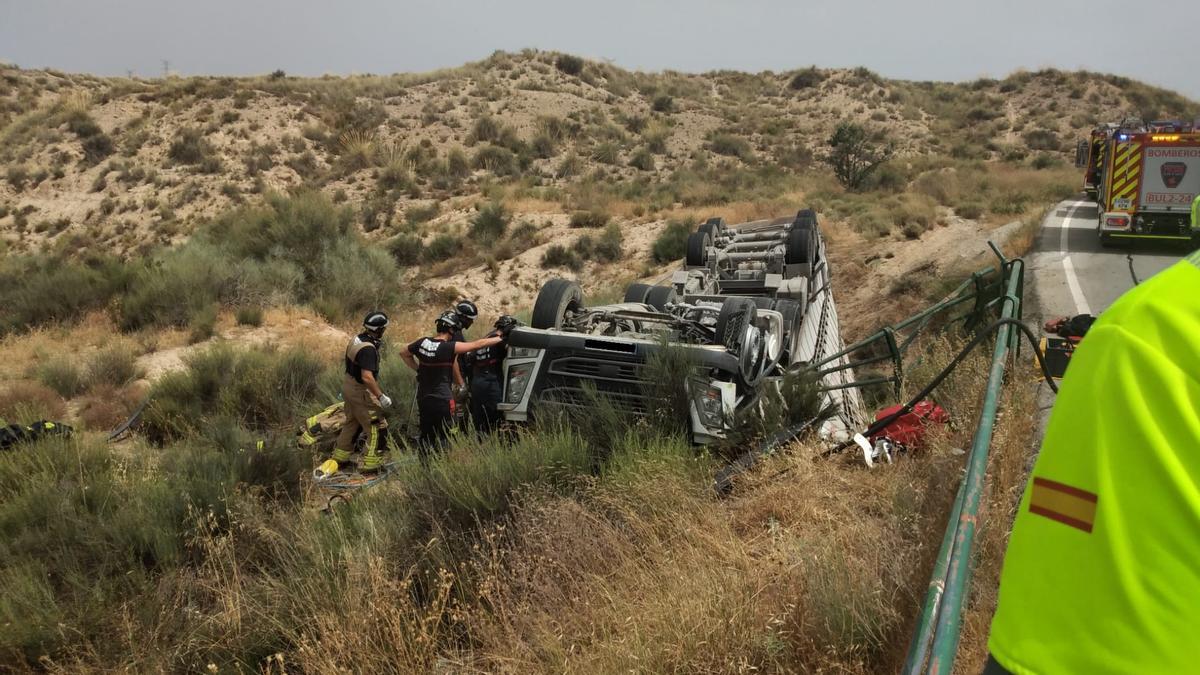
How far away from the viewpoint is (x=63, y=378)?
33.7 ft

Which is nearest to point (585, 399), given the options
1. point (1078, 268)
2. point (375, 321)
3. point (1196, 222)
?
point (375, 321)

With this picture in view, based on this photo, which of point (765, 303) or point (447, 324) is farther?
point (447, 324)

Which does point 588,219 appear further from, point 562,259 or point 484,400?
point 484,400

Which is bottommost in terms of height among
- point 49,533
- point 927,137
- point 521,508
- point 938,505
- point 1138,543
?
point 49,533

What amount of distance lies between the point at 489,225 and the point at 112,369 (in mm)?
12795

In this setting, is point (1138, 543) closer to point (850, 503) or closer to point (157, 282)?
point (850, 503)

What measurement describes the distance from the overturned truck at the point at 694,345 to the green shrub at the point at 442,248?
13.7 metres

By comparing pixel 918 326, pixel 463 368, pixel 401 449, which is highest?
pixel 918 326

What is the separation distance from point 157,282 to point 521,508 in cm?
1334

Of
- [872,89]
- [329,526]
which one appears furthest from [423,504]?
[872,89]

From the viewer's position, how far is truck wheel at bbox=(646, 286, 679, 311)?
7711mm

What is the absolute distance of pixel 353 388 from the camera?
774 centimetres

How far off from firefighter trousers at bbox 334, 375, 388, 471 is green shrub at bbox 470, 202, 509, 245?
46.0ft

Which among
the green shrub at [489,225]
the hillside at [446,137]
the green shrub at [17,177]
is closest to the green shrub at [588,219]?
the hillside at [446,137]
